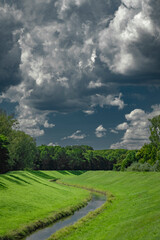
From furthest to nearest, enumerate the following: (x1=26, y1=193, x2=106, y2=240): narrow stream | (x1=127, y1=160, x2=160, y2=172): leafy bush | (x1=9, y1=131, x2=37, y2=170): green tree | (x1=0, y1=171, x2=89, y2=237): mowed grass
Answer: (x1=9, y1=131, x2=37, y2=170): green tree → (x1=127, y1=160, x2=160, y2=172): leafy bush → (x1=0, y1=171, x2=89, y2=237): mowed grass → (x1=26, y1=193, x2=106, y2=240): narrow stream

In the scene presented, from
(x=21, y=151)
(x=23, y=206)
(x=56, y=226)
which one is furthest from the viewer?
(x=21, y=151)

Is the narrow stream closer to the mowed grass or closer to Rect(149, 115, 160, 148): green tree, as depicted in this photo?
the mowed grass

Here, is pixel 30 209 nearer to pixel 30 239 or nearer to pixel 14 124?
pixel 30 239

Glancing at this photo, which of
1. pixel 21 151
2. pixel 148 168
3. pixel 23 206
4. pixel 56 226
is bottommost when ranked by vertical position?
pixel 56 226

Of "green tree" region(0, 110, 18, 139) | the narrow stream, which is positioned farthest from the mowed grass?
"green tree" region(0, 110, 18, 139)

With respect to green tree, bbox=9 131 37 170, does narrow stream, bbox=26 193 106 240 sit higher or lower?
lower

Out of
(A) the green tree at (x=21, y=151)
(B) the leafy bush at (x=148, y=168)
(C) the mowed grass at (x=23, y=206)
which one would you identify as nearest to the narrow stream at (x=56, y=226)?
(C) the mowed grass at (x=23, y=206)

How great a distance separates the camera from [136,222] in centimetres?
2758

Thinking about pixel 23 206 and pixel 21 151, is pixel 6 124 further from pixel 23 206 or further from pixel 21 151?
pixel 23 206

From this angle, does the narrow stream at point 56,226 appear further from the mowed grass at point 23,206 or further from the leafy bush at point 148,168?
the leafy bush at point 148,168

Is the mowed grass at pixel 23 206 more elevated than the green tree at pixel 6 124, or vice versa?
the green tree at pixel 6 124

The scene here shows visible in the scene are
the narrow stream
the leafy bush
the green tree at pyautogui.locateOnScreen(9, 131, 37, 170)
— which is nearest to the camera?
the narrow stream

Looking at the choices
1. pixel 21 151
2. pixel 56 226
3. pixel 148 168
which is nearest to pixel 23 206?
pixel 56 226

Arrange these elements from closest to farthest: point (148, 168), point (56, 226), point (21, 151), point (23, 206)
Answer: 1. point (56, 226)
2. point (23, 206)
3. point (148, 168)
4. point (21, 151)
